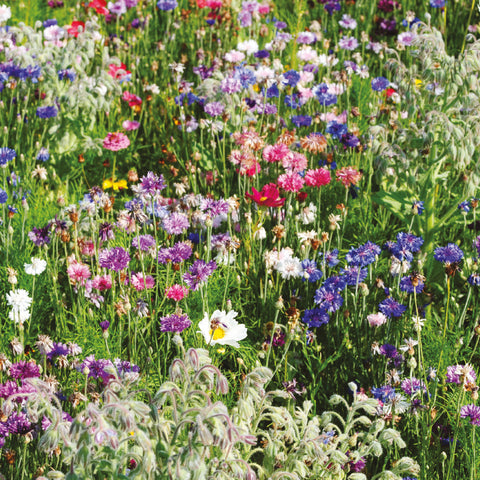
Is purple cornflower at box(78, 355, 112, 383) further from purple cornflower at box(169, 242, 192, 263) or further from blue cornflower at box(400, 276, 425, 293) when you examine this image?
blue cornflower at box(400, 276, 425, 293)

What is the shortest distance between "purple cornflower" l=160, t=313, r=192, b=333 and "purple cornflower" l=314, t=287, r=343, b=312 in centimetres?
53

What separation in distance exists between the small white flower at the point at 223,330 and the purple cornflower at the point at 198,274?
0.14 m

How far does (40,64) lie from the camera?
359cm

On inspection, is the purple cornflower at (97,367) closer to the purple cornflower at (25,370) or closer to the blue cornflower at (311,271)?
the purple cornflower at (25,370)

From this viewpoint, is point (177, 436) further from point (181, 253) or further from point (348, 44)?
point (348, 44)

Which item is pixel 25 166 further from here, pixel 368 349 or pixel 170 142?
pixel 368 349

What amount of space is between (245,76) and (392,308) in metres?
1.52

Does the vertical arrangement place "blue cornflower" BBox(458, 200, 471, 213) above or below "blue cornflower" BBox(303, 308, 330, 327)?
above

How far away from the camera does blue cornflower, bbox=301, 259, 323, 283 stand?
2523 mm

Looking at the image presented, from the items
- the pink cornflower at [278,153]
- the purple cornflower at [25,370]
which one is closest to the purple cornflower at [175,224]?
the pink cornflower at [278,153]

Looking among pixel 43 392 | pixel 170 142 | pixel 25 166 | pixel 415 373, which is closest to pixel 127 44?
pixel 170 142

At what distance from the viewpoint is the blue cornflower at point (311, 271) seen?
8.28 feet

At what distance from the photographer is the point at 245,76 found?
3268 mm

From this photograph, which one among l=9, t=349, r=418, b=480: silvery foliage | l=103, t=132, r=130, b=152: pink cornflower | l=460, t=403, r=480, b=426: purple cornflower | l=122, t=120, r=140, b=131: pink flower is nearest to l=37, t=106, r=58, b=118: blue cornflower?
l=103, t=132, r=130, b=152: pink cornflower
